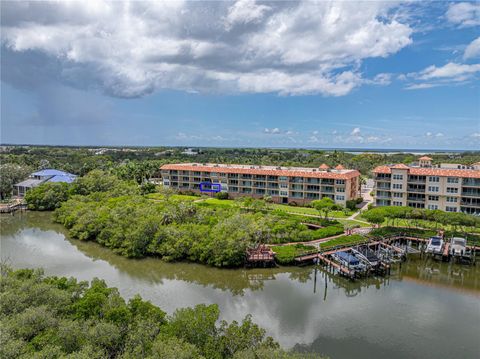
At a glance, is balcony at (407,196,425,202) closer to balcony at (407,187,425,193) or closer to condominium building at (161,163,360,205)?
balcony at (407,187,425,193)

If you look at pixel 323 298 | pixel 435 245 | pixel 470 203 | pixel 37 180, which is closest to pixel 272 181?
pixel 470 203

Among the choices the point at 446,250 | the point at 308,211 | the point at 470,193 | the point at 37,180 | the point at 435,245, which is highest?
the point at 470,193

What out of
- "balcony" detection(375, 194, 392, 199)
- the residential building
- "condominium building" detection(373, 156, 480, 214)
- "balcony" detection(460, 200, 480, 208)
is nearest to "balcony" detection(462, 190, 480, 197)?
"condominium building" detection(373, 156, 480, 214)

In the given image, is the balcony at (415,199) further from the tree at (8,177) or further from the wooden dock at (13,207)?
the tree at (8,177)

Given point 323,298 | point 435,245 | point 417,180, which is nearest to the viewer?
point 323,298

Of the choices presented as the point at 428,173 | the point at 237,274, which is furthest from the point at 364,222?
the point at 237,274

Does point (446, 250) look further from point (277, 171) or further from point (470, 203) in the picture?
point (277, 171)
